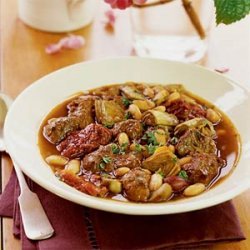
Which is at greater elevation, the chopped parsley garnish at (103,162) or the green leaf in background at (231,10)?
the green leaf in background at (231,10)

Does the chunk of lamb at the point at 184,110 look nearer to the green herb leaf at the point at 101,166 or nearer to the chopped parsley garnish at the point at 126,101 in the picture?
the chopped parsley garnish at the point at 126,101

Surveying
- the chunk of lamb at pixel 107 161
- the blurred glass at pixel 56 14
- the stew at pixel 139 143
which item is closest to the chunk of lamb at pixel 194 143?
the stew at pixel 139 143

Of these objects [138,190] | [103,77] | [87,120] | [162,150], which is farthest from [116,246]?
[103,77]

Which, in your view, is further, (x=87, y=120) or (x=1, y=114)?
(x=1, y=114)

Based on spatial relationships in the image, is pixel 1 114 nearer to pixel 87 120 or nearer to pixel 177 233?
pixel 87 120

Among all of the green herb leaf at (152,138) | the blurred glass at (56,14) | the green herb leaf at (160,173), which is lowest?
the blurred glass at (56,14)
